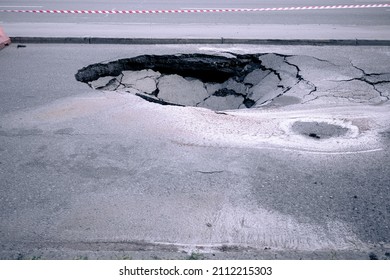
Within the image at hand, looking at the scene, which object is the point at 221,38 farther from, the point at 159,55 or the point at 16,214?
the point at 16,214

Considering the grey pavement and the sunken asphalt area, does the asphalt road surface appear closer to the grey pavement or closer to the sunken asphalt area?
the grey pavement

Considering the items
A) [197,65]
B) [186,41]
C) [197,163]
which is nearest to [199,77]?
[197,65]

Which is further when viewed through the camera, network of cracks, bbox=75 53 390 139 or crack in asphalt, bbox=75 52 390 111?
crack in asphalt, bbox=75 52 390 111

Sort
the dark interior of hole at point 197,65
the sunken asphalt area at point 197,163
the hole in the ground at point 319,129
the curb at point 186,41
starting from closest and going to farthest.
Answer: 1. the sunken asphalt area at point 197,163
2. the hole in the ground at point 319,129
3. the dark interior of hole at point 197,65
4. the curb at point 186,41

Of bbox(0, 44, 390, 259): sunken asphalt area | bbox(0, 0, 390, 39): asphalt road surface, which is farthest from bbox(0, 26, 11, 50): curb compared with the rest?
Result: bbox(0, 44, 390, 259): sunken asphalt area

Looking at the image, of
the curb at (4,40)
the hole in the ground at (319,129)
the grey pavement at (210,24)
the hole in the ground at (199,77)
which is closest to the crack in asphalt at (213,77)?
the hole in the ground at (199,77)

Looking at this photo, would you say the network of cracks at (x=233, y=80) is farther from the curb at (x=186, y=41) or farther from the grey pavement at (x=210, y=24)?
the grey pavement at (x=210, y=24)
